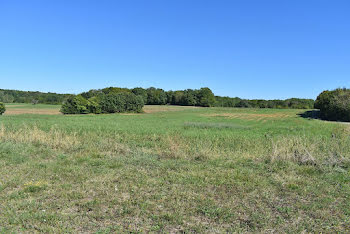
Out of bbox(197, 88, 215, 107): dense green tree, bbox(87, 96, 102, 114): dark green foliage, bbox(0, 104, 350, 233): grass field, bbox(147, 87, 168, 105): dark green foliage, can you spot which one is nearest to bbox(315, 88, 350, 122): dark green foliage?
bbox(197, 88, 215, 107): dense green tree

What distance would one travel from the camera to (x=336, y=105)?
56.3 meters

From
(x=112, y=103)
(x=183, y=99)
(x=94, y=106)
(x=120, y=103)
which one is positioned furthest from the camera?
(x=183, y=99)

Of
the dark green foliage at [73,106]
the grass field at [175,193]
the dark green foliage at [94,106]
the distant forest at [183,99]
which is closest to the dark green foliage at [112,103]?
the dark green foliage at [94,106]

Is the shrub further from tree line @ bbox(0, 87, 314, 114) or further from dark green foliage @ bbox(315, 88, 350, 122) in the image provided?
dark green foliage @ bbox(315, 88, 350, 122)

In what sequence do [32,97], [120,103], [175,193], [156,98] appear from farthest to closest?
1. [156,98]
2. [32,97]
3. [120,103]
4. [175,193]

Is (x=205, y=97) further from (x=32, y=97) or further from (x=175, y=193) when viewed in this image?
A: (x=175, y=193)

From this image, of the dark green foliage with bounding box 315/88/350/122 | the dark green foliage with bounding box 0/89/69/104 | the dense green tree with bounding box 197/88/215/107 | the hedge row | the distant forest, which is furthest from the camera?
the dense green tree with bounding box 197/88/215/107

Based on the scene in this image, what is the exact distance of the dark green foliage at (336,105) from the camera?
5466 cm

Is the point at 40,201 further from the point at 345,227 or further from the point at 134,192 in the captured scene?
the point at 345,227

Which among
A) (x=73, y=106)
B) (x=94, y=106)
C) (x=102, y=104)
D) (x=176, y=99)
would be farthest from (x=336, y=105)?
(x=176, y=99)

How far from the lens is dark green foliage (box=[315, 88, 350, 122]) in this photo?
54656mm

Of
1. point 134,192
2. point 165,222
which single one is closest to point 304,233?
point 165,222

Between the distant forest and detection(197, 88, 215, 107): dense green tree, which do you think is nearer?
the distant forest

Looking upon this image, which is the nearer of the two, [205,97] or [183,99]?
[205,97]
